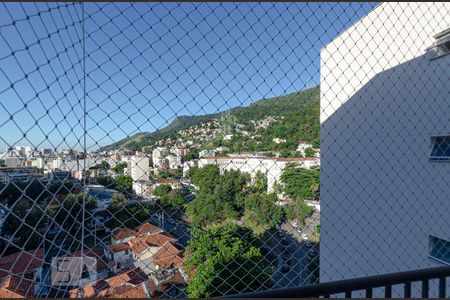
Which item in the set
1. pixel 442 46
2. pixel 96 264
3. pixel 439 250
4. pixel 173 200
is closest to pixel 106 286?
pixel 96 264

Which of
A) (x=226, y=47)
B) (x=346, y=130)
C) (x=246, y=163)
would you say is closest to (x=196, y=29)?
(x=226, y=47)

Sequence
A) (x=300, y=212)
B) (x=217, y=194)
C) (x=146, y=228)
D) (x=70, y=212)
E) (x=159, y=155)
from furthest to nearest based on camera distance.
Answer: (x=300, y=212) < (x=217, y=194) < (x=146, y=228) < (x=159, y=155) < (x=70, y=212)

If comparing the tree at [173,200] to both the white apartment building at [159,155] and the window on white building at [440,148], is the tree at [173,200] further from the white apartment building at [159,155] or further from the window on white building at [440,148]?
the window on white building at [440,148]

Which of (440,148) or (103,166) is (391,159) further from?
(103,166)

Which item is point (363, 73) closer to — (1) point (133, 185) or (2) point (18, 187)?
(1) point (133, 185)

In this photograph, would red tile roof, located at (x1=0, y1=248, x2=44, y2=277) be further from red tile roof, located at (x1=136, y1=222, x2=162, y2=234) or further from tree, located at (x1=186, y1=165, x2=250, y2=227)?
tree, located at (x1=186, y1=165, x2=250, y2=227)

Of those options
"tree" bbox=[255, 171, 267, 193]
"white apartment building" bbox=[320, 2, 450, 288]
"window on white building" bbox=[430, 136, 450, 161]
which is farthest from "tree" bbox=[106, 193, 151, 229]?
"window on white building" bbox=[430, 136, 450, 161]

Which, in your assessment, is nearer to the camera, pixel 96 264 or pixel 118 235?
pixel 96 264
